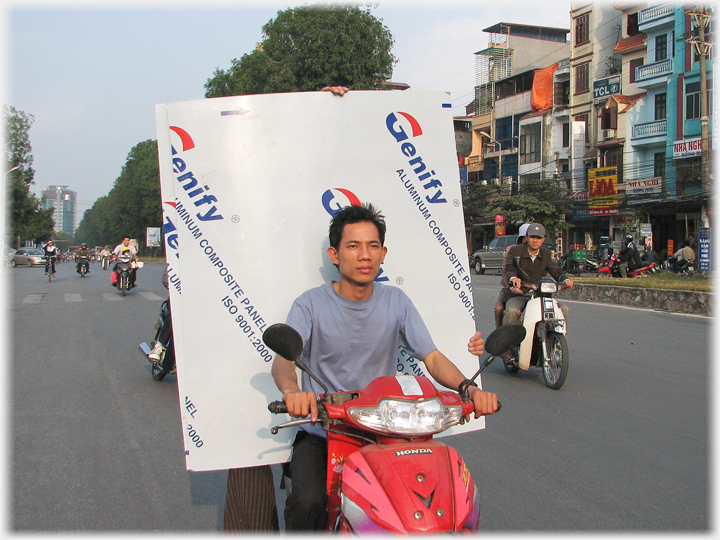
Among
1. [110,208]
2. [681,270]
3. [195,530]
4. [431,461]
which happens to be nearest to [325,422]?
[431,461]

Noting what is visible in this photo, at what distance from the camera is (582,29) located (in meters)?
38.8

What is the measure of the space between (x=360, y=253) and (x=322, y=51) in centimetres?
2938

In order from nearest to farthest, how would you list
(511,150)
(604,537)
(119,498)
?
(604,537) < (119,498) < (511,150)

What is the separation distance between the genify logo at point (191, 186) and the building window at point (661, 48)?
3505 cm

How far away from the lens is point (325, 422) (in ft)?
7.16

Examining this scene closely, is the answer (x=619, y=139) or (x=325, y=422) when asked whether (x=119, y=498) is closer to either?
(x=325, y=422)

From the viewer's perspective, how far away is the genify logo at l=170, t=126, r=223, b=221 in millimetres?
2824

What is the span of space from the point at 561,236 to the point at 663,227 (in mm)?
6584

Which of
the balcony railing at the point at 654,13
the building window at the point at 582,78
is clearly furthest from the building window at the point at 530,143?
the balcony railing at the point at 654,13

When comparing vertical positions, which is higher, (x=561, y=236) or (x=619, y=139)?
(x=619, y=139)

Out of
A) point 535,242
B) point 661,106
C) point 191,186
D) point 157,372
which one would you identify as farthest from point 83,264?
point 191,186

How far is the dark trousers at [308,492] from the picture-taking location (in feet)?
7.36

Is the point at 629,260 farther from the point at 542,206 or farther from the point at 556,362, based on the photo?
the point at 556,362

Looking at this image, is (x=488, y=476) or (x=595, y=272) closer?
(x=488, y=476)
